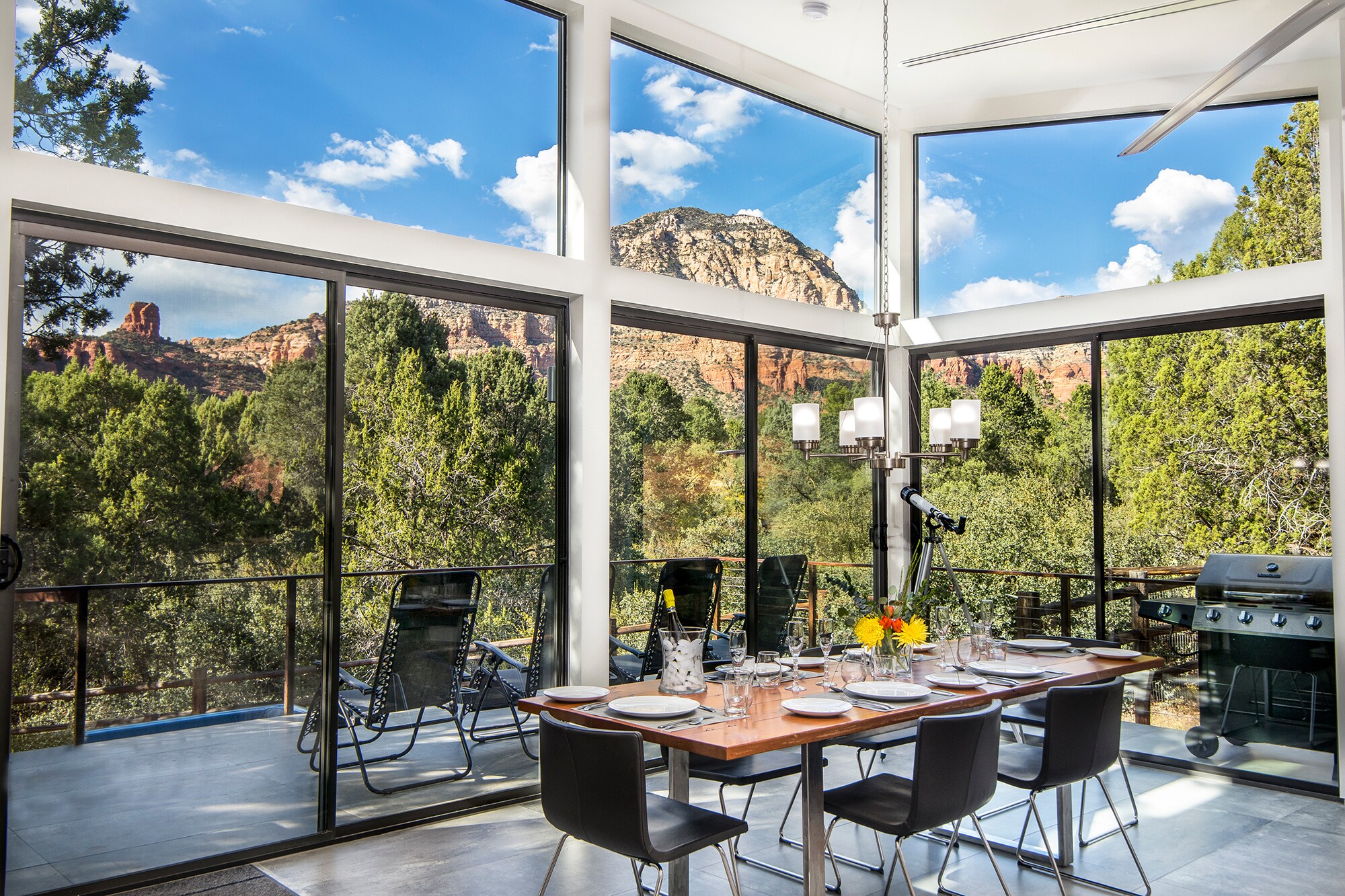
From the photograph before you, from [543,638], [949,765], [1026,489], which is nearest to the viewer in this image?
[949,765]

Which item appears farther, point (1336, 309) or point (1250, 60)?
point (1336, 309)

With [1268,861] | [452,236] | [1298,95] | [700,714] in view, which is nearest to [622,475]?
[452,236]

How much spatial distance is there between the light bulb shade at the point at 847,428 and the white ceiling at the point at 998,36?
6.99 feet

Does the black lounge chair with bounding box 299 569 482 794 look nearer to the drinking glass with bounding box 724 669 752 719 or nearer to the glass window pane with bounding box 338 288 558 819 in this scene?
the glass window pane with bounding box 338 288 558 819

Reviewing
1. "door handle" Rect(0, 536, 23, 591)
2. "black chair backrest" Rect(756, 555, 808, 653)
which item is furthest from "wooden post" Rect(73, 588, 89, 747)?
"black chair backrest" Rect(756, 555, 808, 653)

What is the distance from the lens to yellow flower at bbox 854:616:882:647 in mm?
3297

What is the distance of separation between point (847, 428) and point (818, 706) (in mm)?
1283

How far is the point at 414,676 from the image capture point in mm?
4039

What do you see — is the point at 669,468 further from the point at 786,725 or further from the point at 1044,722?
the point at 786,725

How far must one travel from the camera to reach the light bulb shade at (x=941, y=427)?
387 cm

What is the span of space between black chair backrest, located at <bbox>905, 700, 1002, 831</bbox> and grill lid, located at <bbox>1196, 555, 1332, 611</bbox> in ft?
8.86

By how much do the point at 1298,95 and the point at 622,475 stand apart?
3.83 metres

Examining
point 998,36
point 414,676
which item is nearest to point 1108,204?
point 998,36

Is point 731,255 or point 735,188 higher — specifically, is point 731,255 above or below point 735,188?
below
